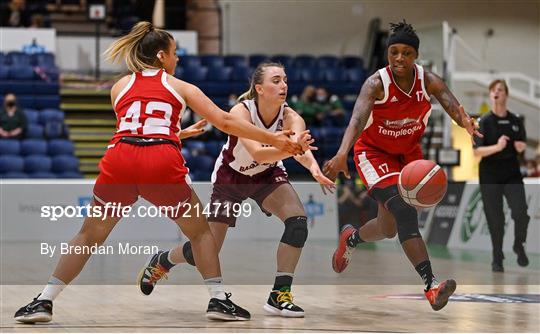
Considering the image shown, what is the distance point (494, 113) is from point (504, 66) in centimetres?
1123

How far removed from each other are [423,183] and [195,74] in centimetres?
1316

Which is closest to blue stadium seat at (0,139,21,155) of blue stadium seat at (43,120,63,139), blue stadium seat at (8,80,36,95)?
blue stadium seat at (43,120,63,139)

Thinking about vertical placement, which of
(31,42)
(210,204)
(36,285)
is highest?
(31,42)

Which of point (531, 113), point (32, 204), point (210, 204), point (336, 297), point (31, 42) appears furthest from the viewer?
point (531, 113)

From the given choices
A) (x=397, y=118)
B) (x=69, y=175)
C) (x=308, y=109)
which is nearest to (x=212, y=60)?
(x=308, y=109)

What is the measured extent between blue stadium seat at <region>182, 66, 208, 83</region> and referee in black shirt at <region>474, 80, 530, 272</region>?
942 cm

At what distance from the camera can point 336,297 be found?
7.88 metres

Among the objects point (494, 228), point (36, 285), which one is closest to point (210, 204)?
point (36, 285)

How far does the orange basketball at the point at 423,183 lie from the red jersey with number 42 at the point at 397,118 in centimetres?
41

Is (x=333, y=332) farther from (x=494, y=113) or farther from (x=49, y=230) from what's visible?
(x=494, y=113)

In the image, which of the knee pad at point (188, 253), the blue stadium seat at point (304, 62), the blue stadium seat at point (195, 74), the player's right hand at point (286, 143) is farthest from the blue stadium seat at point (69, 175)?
the player's right hand at point (286, 143)

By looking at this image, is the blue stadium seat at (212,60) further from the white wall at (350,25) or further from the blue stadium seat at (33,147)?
the blue stadium seat at (33,147)

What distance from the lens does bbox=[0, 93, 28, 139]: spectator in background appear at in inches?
653

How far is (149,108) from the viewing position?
623cm
